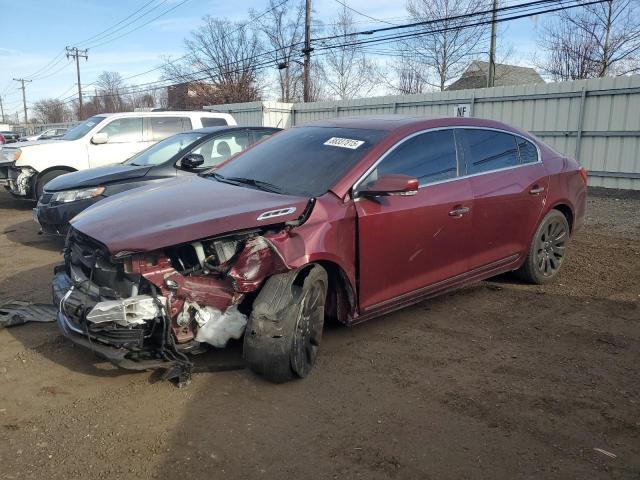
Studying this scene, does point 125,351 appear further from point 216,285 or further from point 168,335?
point 216,285

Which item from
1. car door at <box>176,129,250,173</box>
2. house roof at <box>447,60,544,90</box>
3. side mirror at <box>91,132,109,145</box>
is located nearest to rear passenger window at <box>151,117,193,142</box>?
side mirror at <box>91,132,109,145</box>

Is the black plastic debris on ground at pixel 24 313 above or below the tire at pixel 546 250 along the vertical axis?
below

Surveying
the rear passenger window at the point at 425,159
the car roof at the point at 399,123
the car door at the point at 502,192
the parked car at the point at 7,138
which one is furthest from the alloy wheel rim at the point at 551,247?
the parked car at the point at 7,138

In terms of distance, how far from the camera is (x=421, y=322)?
4.47 meters

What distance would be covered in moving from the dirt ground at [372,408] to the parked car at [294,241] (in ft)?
0.92

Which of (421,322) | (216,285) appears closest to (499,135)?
(421,322)

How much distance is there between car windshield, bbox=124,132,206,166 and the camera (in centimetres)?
702

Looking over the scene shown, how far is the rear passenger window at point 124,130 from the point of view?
10.0m

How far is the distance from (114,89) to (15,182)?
184ft

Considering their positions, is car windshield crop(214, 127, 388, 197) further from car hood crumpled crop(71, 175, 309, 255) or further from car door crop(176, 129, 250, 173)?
car door crop(176, 129, 250, 173)

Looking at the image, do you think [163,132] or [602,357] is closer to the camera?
[602,357]

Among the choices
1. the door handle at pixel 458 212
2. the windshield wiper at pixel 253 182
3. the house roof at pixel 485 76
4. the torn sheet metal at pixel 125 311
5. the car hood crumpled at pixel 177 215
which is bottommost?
the torn sheet metal at pixel 125 311

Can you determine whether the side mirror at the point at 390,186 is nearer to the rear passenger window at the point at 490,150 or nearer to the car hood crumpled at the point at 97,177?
the rear passenger window at the point at 490,150

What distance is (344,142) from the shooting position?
13.6ft
